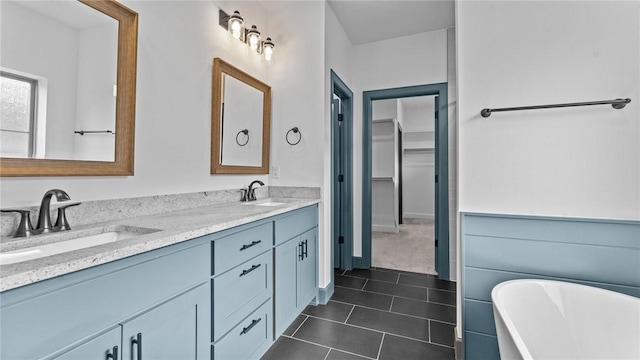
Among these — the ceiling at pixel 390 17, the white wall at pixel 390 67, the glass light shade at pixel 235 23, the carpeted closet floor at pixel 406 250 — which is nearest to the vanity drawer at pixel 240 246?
the glass light shade at pixel 235 23

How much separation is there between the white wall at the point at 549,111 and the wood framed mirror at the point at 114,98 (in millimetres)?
1900

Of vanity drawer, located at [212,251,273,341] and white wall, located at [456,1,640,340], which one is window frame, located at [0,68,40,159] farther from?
white wall, located at [456,1,640,340]

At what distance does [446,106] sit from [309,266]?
7.41 ft

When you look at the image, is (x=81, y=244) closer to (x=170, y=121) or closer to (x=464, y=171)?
(x=170, y=121)

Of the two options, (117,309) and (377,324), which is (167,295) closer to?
(117,309)

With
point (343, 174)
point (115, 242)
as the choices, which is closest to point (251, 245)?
point (115, 242)

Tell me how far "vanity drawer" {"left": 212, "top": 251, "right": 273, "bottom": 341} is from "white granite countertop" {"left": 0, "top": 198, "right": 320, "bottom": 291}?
263mm

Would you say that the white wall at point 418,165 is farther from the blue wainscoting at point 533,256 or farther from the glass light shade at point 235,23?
the blue wainscoting at point 533,256

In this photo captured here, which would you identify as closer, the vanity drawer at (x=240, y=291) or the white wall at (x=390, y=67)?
the vanity drawer at (x=240, y=291)

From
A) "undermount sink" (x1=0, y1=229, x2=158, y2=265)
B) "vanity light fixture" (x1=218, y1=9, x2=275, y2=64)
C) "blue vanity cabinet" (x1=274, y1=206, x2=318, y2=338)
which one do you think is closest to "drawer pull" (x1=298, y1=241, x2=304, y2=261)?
"blue vanity cabinet" (x1=274, y1=206, x2=318, y2=338)

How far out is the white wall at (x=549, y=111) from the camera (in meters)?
1.45

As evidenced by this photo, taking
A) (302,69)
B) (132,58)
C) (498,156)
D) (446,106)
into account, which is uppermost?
(302,69)

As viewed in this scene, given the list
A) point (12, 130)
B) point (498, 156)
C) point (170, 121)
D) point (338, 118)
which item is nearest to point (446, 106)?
point (338, 118)

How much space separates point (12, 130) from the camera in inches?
40.9
